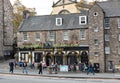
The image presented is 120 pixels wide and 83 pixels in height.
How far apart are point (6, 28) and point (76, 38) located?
26852 millimetres

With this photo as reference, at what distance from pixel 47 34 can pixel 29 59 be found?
6.26m

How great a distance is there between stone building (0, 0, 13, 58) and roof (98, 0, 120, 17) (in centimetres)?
2857

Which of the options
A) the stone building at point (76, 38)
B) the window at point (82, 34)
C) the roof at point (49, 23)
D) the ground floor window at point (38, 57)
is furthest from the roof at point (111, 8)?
the ground floor window at point (38, 57)

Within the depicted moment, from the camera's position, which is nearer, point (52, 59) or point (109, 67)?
point (109, 67)

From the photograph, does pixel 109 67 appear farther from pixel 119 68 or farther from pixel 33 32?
pixel 33 32

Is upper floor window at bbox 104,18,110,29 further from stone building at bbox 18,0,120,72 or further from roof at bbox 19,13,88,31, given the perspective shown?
roof at bbox 19,13,88,31

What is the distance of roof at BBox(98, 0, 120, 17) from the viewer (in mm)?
70250

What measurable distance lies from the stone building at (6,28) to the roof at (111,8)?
28568 mm

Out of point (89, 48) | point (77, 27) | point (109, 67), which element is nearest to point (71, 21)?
point (77, 27)

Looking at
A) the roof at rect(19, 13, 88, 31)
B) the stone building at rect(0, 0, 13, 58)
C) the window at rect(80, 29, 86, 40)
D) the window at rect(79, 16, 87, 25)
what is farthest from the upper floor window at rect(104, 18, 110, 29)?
the stone building at rect(0, 0, 13, 58)

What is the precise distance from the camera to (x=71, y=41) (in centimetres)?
7406

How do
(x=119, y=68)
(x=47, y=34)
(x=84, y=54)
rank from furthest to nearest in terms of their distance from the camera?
(x=47, y=34) < (x=84, y=54) < (x=119, y=68)

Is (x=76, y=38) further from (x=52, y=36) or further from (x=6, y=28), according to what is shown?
(x=6, y=28)

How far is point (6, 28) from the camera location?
94.8 m
